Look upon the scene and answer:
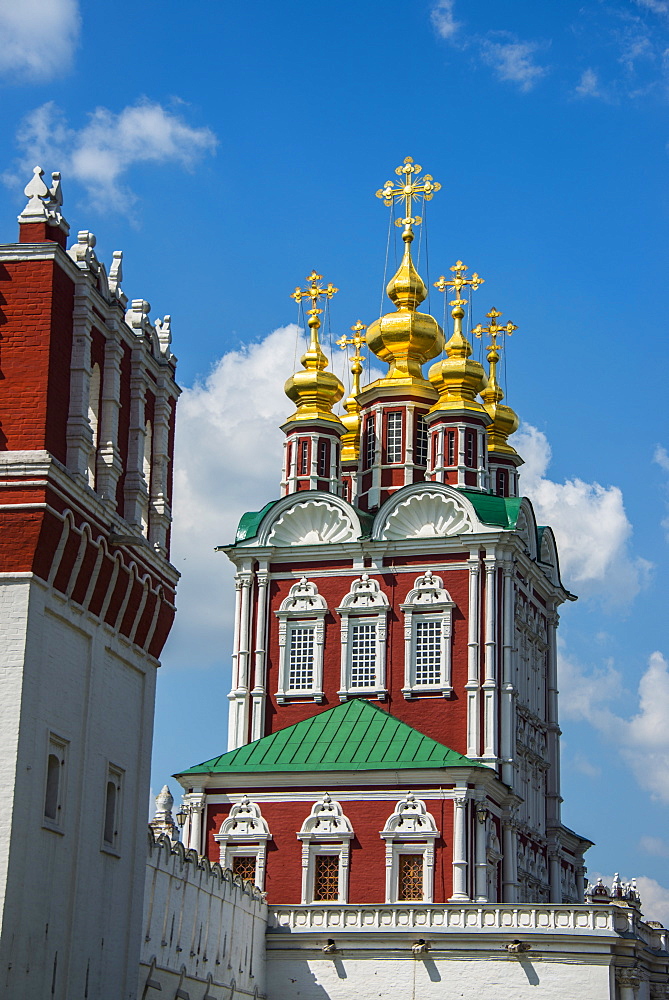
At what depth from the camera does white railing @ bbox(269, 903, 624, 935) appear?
38375 mm

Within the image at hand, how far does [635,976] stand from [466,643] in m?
10.2

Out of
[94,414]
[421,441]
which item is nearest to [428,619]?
[421,441]

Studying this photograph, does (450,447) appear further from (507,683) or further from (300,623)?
(507,683)

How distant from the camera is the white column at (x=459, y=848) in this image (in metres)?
41.3

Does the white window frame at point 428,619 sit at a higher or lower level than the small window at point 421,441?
lower

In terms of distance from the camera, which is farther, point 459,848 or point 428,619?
point 428,619

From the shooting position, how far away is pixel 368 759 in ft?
142

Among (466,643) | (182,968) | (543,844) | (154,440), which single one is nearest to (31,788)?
(154,440)

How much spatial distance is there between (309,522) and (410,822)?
31.6 feet

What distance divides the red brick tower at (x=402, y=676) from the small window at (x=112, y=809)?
17.5 meters

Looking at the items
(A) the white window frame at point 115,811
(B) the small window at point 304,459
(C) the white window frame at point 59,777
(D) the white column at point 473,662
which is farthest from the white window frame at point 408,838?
(C) the white window frame at point 59,777

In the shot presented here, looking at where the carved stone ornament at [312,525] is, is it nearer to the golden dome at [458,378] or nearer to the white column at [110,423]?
the golden dome at [458,378]

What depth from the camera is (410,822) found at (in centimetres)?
4219

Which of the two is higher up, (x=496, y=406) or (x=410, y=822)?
(x=496, y=406)
